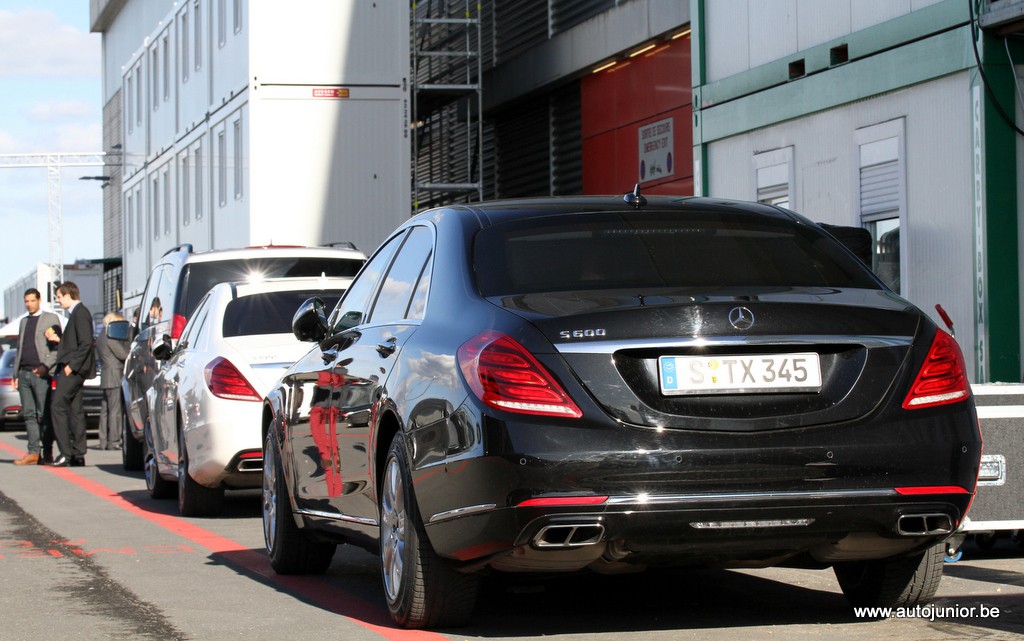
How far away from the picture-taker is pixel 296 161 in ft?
79.6

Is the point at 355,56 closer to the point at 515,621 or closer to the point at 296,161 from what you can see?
the point at 296,161

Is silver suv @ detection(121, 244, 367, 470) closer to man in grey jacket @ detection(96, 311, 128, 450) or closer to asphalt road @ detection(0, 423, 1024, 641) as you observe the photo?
man in grey jacket @ detection(96, 311, 128, 450)

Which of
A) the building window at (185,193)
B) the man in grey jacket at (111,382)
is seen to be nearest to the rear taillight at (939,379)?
the man in grey jacket at (111,382)

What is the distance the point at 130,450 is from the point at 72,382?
4.95 feet

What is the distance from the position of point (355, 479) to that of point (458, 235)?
3.80ft

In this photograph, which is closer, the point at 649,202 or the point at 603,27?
the point at 649,202

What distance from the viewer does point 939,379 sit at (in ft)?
18.9

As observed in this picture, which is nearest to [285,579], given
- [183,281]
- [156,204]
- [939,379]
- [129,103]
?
[939,379]

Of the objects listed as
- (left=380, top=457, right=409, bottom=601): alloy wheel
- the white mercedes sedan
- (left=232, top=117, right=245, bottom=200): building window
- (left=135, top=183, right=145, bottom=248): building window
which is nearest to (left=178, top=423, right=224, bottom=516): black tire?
the white mercedes sedan

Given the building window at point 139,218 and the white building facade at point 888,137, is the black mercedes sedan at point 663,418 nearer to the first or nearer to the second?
the white building facade at point 888,137

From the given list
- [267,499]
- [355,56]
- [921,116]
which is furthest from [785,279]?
[355,56]

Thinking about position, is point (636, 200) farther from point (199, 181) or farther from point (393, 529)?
point (199, 181)

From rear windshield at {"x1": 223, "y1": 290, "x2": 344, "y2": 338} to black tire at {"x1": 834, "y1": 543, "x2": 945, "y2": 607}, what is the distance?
5.69m

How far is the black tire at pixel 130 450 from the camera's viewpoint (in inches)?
668
